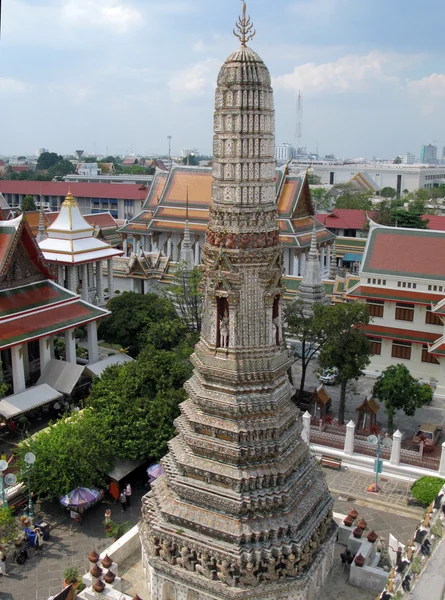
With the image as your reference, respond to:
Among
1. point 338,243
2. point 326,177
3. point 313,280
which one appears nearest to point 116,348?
point 313,280

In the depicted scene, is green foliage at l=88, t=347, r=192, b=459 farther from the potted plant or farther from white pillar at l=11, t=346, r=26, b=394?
white pillar at l=11, t=346, r=26, b=394

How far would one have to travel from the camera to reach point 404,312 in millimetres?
29328

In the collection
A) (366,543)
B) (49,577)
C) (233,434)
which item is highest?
(233,434)

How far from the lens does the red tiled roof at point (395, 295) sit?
2825 centimetres

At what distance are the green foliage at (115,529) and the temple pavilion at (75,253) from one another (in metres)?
18.3

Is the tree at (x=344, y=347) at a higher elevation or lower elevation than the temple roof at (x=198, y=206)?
lower

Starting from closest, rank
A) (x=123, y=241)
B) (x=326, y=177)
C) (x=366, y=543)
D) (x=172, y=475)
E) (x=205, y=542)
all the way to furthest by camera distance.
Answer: (x=205, y=542) → (x=172, y=475) → (x=366, y=543) → (x=123, y=241) → (x=326, y=177)

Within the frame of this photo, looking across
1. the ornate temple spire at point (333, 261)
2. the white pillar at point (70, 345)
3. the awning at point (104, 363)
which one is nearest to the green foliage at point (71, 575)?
the awning at point (104, 363)

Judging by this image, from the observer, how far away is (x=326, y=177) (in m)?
137

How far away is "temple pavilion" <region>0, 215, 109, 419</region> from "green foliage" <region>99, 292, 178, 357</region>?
1596 millimetres

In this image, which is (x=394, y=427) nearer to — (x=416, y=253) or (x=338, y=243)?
(x=416, y=253)

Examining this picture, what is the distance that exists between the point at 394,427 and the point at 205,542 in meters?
13.5

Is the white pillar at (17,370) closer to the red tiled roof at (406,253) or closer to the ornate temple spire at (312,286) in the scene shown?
the ornate temple spire at (312,286)

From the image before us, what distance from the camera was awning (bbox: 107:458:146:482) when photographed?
64.1ft
